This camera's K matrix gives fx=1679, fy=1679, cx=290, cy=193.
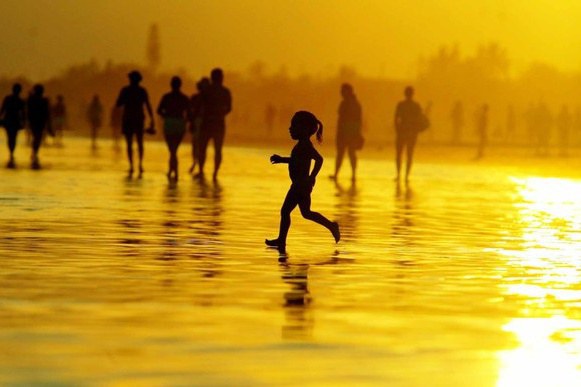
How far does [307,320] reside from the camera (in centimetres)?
1052

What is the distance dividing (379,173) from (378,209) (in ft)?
58.6

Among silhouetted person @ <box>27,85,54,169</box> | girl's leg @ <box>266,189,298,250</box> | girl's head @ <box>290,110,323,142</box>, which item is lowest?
silhouetted person @ <box>27,85,54,169</box>

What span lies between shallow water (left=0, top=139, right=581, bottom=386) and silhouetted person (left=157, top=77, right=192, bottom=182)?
7.75 metres

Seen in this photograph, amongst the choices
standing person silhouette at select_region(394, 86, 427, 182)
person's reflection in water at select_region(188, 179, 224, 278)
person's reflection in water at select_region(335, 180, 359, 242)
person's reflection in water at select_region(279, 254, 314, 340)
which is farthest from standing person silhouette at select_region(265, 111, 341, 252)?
standing person silhouette at select_region(394, 86, 427, 182)

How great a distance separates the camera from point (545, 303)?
11.8m

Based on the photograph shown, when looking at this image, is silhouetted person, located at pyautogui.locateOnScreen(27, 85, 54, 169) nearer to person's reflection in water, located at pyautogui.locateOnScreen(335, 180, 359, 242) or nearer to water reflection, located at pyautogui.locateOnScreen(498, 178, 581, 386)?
person's reflection in water, located at pyautogui.locateOnScreen(335, 180, 359, 242)

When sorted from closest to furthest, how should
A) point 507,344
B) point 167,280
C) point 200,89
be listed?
point 507,344 < point 167,280 < point 200,89

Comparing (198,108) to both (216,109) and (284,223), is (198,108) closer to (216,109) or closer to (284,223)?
(216,109)

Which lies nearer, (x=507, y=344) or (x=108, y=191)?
(x=507, y=344)

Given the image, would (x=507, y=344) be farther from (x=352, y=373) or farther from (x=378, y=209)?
(x=378, y=209)

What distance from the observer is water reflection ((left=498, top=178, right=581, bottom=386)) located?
851cm

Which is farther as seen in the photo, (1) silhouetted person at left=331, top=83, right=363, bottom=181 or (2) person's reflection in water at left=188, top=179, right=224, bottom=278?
(1) silhouetted person at left=331, top=83, right=363, bottom=181

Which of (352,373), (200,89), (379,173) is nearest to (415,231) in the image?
(352,373)

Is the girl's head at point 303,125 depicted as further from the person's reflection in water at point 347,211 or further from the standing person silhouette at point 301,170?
the person's reflection in water at point 347,211
